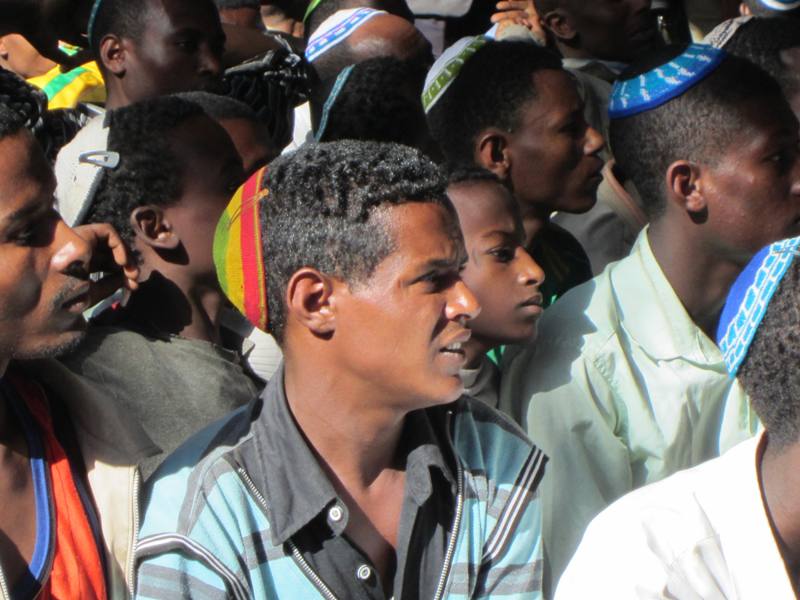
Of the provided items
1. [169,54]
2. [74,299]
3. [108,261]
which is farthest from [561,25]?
[74,299]

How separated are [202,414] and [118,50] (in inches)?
81.6

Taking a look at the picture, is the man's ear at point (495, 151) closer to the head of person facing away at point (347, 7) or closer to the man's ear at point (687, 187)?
the man's ear at point (687, 187)

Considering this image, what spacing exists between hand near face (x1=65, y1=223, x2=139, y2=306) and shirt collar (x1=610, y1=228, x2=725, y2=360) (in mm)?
1240

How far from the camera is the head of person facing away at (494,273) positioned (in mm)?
3156

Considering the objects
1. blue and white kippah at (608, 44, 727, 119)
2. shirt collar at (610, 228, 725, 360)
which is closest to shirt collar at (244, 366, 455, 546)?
shirt collar at (610, 228, 725, 360)

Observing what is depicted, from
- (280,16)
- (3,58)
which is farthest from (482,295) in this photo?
(280,16)

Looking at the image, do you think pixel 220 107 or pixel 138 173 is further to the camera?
pixel 220 107

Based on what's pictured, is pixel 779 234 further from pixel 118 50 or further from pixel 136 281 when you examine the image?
pixel 118 50

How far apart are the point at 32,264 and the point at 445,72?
227 centimetres

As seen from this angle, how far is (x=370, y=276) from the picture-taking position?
2.45 metres

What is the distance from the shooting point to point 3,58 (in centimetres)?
565

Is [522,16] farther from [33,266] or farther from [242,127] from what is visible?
[33,266]

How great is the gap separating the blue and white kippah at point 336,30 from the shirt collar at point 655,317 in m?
2.21

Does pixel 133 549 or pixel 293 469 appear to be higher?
pixel 293 469
